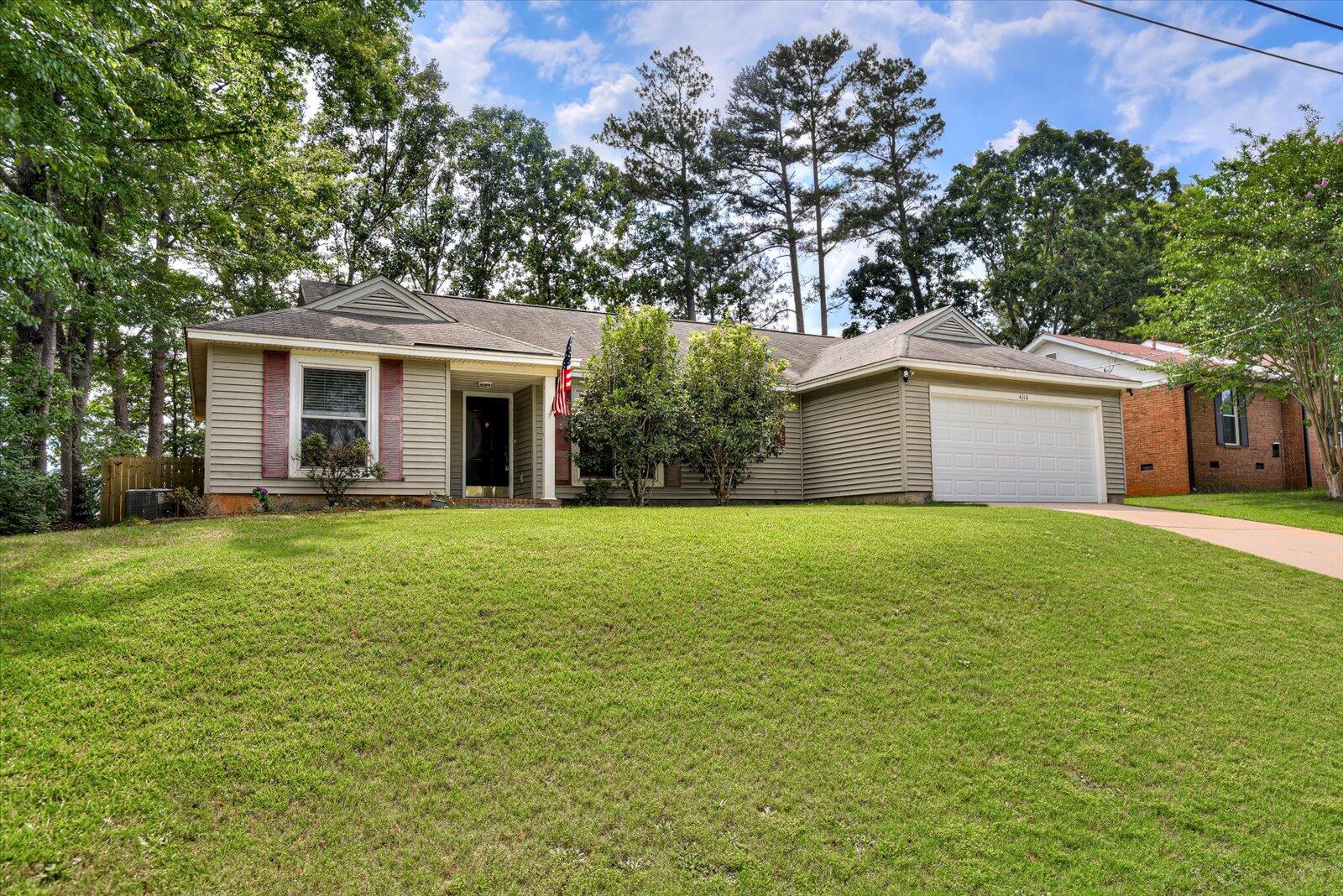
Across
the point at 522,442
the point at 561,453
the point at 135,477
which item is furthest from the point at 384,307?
the point at 135,477

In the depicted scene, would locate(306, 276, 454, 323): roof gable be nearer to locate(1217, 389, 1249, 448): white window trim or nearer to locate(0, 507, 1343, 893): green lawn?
locate(0, 507, 1343, 893): green lawn

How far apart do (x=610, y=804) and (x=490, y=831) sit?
0.67 m

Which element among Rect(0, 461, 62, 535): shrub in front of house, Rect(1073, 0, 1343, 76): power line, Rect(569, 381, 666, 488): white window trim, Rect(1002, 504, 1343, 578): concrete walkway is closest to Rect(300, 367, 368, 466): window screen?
Rect(569, 381, 666, 488): white window trim

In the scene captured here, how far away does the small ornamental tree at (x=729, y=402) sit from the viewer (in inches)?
578

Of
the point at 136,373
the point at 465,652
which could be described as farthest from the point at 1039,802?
the point at 136,373

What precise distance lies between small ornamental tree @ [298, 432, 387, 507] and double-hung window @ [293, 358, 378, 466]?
194mm

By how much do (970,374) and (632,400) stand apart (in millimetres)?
6615

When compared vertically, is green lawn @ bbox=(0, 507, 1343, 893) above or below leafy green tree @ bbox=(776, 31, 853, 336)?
below

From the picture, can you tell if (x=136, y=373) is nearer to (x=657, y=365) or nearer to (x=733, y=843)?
(x=657, y=365)

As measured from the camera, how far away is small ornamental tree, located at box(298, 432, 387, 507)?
1222 centimetres

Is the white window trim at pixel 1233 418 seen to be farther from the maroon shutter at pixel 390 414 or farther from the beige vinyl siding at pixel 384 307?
the maroon shutter at pixel 390 414

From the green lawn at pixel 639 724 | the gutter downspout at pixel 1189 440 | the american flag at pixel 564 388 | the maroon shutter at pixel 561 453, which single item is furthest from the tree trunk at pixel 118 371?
the gutter downspout at pixel 1189 440

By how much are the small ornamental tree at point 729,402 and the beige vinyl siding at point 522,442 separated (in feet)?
9.46

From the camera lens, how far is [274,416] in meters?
12.3
